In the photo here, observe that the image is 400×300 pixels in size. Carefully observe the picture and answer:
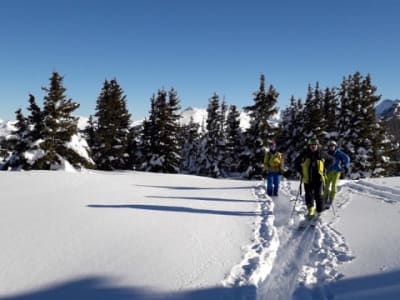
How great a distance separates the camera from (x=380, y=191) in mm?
12461

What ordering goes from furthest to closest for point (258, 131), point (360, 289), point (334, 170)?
1. point (258, 131)
2. point (334, 170)
3. point (360, 289)

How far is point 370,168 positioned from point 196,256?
2812cm

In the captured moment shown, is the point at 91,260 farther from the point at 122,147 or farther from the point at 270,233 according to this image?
the point at 122,147

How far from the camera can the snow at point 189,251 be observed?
4570 millimetres

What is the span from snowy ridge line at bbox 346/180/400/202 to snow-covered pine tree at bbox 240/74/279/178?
57.6ft

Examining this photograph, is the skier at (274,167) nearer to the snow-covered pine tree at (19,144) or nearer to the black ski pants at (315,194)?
the black ski pants at (315,194)

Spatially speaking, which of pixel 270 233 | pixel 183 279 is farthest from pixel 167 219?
pixel 183 279

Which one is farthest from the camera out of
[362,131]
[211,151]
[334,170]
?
[211,151]

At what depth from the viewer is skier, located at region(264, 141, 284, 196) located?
12508 millimetres

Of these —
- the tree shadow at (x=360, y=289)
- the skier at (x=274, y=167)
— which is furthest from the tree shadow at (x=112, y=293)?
the skier at (x=274, y=167)

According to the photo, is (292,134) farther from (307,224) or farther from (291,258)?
(291,258)

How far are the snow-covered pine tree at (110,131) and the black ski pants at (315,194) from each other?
88.4 feet

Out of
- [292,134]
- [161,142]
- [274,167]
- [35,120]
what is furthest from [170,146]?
[274,167]

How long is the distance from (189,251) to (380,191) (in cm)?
952
